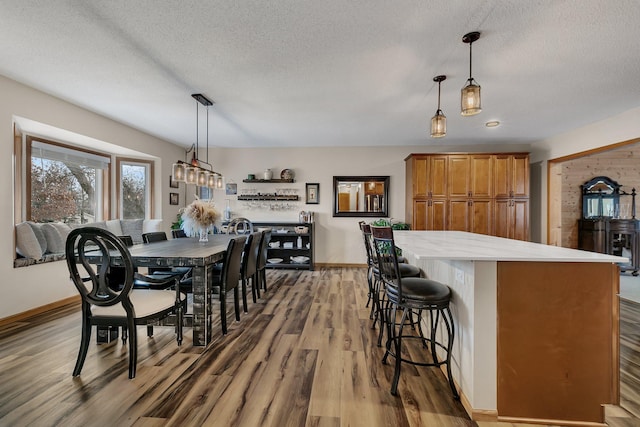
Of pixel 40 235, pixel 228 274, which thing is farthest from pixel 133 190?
pixel 228 274

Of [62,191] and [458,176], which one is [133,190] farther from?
[458,176]

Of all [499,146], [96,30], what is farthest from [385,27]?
[499,146]

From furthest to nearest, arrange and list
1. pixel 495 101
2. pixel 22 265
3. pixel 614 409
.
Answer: pixel 495 101 < pixel 22 265 < pixel 614 409

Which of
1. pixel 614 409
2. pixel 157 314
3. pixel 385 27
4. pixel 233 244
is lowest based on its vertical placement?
pixel 614 409

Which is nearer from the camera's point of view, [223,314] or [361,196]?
[223,314]

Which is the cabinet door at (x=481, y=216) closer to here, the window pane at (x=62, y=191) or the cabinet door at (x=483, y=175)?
the cabinet door at (x=483, y=175)

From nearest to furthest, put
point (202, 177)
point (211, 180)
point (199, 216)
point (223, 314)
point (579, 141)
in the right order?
point (223, 314) → point (199, 216) → point (202, 177) → point (211, 180) → point (579, 141)

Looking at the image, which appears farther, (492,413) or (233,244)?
(233,244)

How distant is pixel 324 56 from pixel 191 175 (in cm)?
191

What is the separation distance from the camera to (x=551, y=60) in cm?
242

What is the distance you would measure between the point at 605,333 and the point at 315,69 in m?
2.65

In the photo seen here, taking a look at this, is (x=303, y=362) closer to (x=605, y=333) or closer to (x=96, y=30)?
(x=605, y=333)

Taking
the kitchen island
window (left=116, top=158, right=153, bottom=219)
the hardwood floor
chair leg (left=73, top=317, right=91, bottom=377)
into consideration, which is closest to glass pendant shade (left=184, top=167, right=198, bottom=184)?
the hardwood floor

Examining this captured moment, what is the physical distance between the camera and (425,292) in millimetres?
1793
